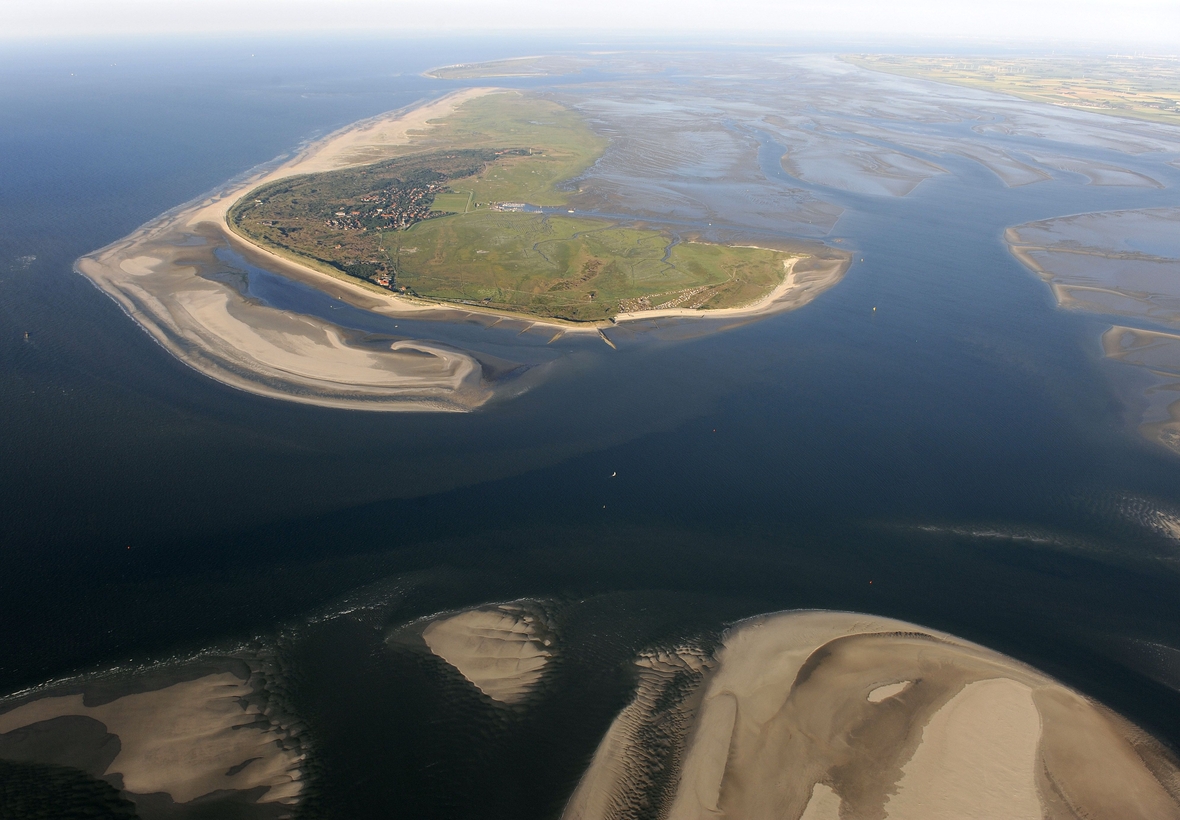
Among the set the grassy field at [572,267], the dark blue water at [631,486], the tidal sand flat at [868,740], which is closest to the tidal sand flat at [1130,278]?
the dark blue water at [631,486]

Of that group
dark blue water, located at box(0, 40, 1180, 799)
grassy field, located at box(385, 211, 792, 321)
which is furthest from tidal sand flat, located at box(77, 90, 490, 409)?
grassy field, located at box(385, 211, 792, 321)

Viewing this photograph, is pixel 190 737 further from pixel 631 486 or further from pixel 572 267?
pixel 572 267

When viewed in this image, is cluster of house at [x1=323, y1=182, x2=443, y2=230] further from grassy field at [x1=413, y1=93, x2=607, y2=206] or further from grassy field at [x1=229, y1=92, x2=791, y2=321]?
grassy field at [x1=413, y1=93, x2=607, y2=206]

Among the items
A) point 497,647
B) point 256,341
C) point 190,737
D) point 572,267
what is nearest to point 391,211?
point 572,267

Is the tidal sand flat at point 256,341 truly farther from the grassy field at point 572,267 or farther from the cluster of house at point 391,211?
the cluster of house at point 391,211

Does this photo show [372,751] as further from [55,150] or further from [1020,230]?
[55,150]
